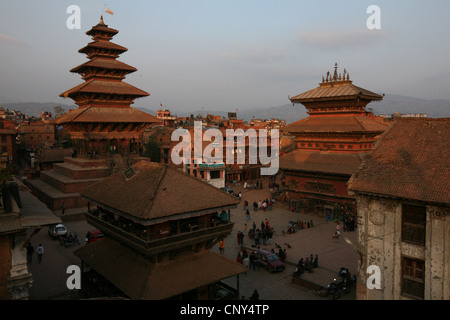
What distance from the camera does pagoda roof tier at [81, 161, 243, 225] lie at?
12.8m

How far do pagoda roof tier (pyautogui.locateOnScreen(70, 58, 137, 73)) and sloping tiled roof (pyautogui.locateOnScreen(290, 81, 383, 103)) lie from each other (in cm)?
2034

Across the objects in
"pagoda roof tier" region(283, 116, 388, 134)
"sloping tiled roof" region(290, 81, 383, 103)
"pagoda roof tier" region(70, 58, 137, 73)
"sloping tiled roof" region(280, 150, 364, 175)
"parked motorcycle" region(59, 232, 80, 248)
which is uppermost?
"pagoda roof tier" region(70, 58, 137, 73)

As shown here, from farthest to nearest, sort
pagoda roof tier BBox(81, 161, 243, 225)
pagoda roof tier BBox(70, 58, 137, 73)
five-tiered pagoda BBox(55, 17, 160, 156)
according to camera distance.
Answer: pagoda roof tier BBox(70, 58, 137, 73)
five-tiered pagoda BBox(55, 17, 160, 156)
pagoda roof tier BBox(81, 161, 243, 225)

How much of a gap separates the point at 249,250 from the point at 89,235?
443 inches

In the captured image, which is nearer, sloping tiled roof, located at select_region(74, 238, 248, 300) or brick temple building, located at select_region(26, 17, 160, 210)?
sloping tiled roof, located at select_region(74, 238, 248, 300)

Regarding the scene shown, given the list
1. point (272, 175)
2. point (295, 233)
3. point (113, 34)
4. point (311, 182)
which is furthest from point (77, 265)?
point (272, 175)

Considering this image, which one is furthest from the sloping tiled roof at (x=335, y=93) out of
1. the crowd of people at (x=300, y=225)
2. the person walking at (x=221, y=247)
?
the person walking at (x=221, y=247)

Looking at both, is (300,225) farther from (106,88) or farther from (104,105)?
(106,88)

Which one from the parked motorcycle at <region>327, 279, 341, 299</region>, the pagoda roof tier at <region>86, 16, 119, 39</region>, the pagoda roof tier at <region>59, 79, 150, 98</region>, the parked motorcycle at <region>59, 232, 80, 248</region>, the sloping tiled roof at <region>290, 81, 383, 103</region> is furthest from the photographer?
the pagoda roof tier at <region>86, 16, 119, 39</region>

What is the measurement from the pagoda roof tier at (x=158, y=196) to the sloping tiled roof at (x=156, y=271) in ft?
7.28

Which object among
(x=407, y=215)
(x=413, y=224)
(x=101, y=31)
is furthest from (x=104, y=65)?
(x=413, y=224)

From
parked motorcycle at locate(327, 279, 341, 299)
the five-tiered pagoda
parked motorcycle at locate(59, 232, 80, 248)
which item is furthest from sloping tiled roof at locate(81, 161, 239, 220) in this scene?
the five-tiered pagoda

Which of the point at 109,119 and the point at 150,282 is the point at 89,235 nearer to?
the point at 150,282

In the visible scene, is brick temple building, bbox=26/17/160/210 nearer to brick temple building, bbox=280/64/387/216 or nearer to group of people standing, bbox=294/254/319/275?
brick temple building, bbox=280/64/387/216
